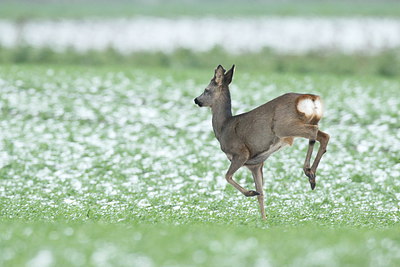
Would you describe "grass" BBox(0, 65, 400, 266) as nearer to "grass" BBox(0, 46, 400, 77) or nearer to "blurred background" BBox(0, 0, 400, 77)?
"grass" BBox(0, 46, 400, 77)

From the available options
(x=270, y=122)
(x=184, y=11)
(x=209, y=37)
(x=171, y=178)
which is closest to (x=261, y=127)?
(x=270, y=122)

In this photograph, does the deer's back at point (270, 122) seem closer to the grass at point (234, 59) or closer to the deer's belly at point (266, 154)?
the deer's belly at point (266, 154)

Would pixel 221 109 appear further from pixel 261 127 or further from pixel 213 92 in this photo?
pixel 261 127

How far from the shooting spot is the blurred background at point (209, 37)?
2800 cm

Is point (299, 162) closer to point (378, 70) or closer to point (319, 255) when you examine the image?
point (319, 255)

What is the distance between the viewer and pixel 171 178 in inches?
559

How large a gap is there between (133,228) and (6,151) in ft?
25.7

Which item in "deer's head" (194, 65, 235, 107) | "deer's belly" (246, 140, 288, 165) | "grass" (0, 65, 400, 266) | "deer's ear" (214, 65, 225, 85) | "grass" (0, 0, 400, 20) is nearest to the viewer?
"grass" (0, 65, 400, 266)

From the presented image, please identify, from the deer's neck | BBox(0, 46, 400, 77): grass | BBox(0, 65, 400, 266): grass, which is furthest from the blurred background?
the deer's neck

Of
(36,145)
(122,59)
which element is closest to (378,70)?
(122,59)

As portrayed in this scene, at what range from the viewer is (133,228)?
9.06 meters

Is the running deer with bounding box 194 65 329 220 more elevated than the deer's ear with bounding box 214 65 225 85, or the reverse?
the deer's ear with bounding box 214 65 225 85

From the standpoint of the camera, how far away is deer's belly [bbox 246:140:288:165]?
32.9 feet

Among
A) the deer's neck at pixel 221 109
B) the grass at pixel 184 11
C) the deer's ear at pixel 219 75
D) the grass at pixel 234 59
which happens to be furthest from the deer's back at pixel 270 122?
the grass at pixel 184 11
